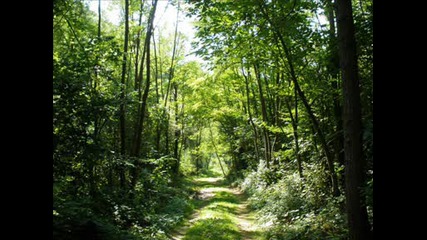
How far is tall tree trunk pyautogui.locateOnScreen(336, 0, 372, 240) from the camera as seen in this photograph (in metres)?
5.45

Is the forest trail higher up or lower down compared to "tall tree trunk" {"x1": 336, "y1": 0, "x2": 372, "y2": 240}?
lower down

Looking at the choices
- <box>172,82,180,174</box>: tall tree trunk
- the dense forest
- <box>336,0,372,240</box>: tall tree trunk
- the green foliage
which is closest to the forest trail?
the dense forest

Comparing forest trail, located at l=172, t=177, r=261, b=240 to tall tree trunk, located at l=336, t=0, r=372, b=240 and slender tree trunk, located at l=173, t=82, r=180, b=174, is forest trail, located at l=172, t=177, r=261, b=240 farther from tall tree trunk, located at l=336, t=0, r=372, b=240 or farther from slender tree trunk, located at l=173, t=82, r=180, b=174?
slender tree trunk, located at l=173, t=82, r=180, b=174

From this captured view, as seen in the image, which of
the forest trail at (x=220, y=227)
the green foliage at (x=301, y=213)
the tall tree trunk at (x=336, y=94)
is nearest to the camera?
the green foliage at (x=301, y=213)

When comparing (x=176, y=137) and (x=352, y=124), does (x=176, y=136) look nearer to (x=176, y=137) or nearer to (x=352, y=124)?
(x=176, y=137)

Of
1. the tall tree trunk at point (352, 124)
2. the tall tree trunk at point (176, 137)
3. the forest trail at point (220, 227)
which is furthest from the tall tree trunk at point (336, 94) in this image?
the tall tree trunk at point (176, 137)

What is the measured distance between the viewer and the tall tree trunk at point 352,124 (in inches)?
214

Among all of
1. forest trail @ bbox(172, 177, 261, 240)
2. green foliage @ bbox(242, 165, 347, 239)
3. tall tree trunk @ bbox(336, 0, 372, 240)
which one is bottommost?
forest trail @ bbox(172, 177, 261, 240)

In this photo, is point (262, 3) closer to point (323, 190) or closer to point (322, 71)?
point (322, 71)

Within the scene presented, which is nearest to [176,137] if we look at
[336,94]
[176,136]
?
[176,136]

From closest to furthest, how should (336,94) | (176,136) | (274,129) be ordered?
1. (336,94)
2. (274,129)
3. (176,136)

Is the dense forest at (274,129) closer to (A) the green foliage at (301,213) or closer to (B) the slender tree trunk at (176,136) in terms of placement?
(A) the green foliage at (301,213)

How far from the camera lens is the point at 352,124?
17.9 feet
